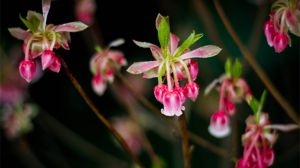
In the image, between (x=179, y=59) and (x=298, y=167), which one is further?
(x=298, y=167)

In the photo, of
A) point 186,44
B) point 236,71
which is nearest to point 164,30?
point 186,44

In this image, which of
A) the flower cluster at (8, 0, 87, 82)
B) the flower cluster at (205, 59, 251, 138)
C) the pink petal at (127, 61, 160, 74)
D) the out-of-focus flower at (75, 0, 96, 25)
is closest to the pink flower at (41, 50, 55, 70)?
the flower cluster at (8, 0, 87, 82)

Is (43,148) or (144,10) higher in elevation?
(144,10)

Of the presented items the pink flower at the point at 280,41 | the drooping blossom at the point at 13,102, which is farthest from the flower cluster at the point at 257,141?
the drooping blossom at the point at 13,102

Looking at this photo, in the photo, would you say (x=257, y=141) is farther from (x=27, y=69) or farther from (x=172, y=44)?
(x=27, y=69)

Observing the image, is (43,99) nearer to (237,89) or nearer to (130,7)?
(130,7)

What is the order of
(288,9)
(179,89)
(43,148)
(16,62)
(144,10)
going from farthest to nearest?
(43,148), (144,10), (16,62), (288,9), (179,89)

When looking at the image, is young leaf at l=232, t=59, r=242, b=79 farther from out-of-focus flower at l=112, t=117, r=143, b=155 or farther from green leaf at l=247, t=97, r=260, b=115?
out-of-focus flower at l=112, t=117, r=143, b=155

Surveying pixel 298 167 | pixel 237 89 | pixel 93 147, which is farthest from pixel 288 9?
pixel 93 147

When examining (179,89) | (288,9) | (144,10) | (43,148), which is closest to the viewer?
(179,89)
